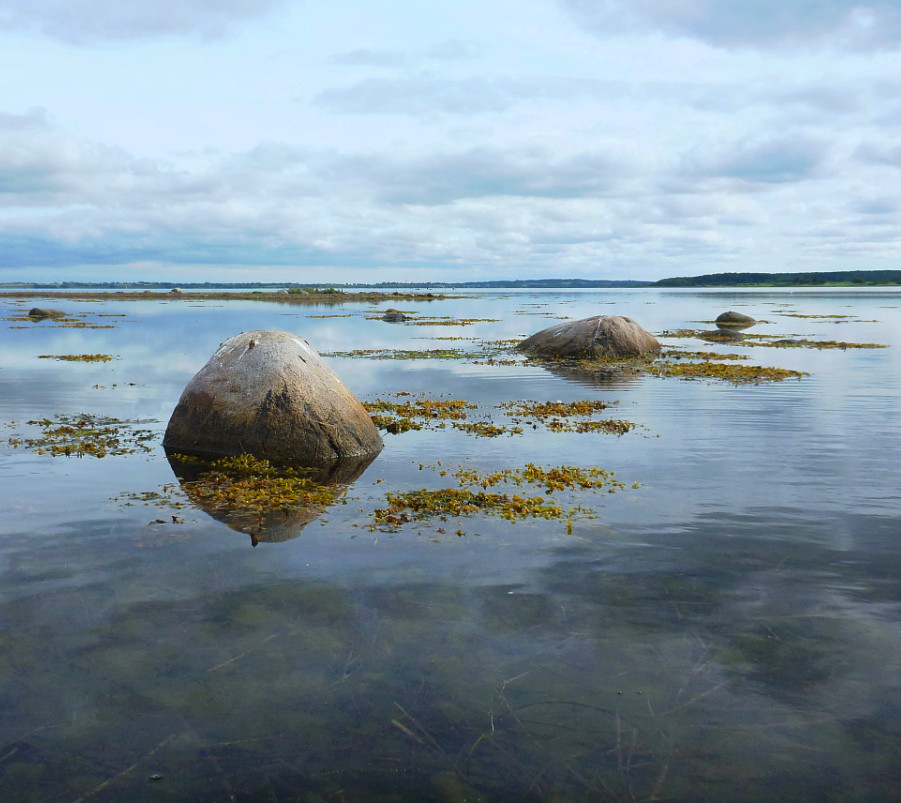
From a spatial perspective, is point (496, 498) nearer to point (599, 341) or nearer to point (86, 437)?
point (86, 437)

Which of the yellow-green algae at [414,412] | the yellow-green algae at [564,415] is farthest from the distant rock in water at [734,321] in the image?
the yellow-green algae at [414,412]


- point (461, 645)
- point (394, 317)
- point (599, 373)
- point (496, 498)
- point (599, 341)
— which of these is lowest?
point (461, 645)

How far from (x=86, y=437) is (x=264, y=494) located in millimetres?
6477

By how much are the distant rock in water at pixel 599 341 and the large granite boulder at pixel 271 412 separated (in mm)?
20394

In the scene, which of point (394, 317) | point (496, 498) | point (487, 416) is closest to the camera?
point (496, 498)

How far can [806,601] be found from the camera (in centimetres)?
745

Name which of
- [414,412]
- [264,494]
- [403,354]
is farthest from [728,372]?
[264,494]

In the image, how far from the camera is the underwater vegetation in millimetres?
14281

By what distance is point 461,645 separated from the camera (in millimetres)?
6586

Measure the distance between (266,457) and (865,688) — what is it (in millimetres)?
10196

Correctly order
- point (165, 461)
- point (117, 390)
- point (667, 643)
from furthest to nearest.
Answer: point (117, 390) → point (165, 461) → point (667, 643)

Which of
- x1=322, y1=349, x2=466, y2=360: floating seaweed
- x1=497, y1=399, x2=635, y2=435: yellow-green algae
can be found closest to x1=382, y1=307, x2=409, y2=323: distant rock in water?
x1=322, y1=349, x2=466, y2=360: floating seaweed

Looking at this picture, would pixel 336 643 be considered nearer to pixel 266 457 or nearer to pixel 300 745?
pixel 300 745

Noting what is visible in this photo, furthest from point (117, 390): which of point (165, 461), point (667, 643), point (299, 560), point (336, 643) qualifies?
point (667, 643)
